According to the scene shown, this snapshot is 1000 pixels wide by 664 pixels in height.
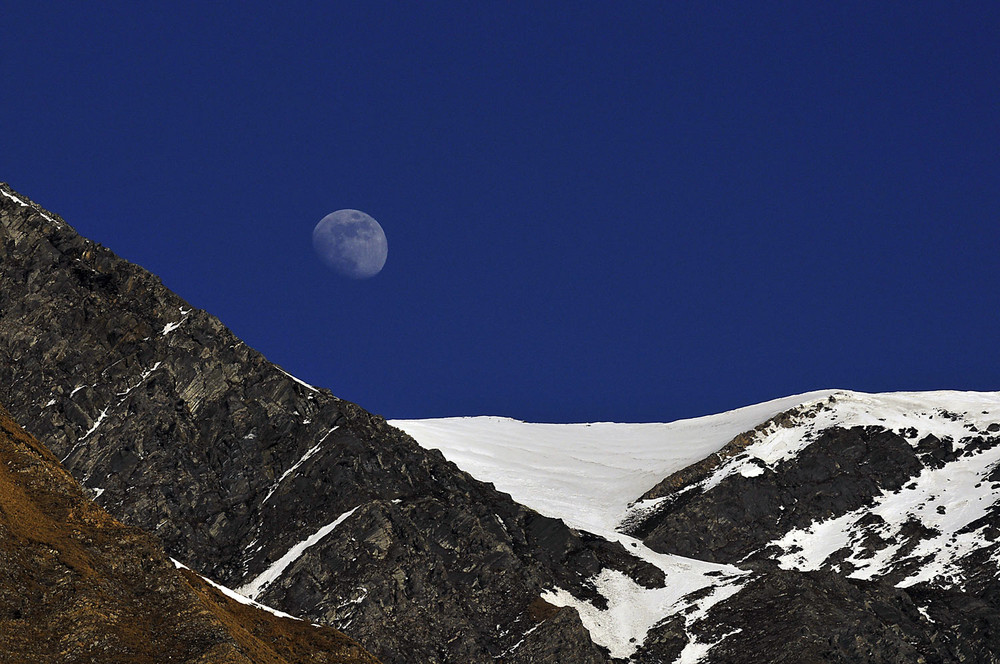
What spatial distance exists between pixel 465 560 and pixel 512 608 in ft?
18.5

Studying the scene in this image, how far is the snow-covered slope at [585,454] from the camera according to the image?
136000mm

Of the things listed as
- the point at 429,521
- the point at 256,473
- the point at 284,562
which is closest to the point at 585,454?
the point at 429,521

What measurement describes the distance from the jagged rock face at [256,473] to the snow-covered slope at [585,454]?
23175 mm

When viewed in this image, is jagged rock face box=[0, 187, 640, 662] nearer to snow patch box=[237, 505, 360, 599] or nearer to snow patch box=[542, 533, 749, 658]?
snow patch box=[237, 505, 360, 599]

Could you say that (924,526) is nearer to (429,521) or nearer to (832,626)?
(832,626)

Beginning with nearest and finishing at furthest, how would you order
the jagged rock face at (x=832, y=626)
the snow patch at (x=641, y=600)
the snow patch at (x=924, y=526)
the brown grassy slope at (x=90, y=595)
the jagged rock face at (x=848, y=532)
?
the brown grassy slope at (x=90, y=595) < the jagged rock face at (x=832, y=626) < the jagged rock face at (x=848, y=532) < the snow patch at (x=641, y=600) < the snow patch at (x=924, y=526)

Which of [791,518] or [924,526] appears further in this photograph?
[791,518]

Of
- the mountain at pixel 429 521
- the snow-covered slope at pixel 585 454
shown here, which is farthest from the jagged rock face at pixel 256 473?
the snow-covered slope at pixel 585 454

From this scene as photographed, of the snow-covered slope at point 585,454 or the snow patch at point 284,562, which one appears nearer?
the snow patch at point 284,562

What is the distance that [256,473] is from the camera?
102438 millimetres

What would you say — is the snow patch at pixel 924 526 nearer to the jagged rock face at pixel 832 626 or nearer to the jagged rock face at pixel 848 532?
the jagged rock face at pixel 848 532

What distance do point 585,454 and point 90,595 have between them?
11487cm

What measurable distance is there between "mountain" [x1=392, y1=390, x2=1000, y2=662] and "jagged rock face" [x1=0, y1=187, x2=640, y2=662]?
737 cm

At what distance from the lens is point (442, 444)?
156 metres
